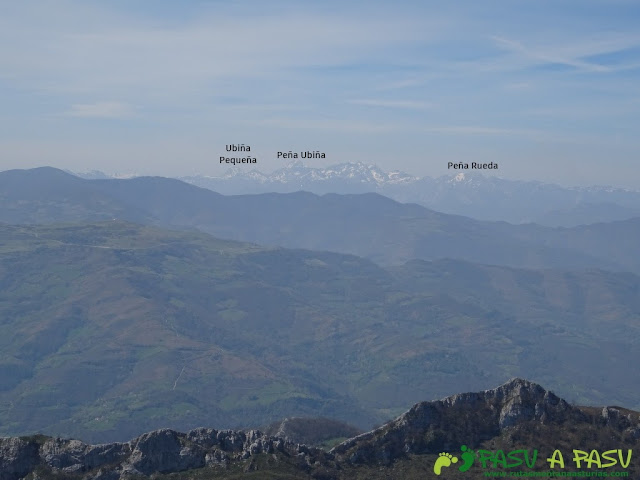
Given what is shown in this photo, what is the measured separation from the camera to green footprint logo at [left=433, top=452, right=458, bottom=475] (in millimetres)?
132837

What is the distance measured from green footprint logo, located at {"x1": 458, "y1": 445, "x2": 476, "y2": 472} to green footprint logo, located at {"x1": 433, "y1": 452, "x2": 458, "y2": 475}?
1.57m

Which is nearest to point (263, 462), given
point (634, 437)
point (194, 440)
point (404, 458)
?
point (194, 440)

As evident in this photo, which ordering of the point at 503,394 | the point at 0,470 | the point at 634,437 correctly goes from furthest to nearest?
the point at 503,394, the point at 634,437, the point at 0,470

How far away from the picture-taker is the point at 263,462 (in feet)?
426

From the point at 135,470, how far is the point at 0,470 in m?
21.4

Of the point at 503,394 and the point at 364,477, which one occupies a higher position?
the point at 503,394

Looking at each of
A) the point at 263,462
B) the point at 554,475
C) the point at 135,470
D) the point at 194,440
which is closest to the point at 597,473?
the point at 554,475

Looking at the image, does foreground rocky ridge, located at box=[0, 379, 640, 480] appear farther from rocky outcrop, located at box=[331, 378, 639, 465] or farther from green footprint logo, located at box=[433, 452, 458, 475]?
green footprint logo, located at box=[433, 452, 458, 475]

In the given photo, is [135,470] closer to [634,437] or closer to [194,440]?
[194,440]

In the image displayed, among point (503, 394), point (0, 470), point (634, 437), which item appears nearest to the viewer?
point (0, 470)

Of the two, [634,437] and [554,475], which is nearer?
[554,475]

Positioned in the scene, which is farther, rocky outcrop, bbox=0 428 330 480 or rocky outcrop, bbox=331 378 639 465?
rocky outcrop, bbox=331 378 639 465

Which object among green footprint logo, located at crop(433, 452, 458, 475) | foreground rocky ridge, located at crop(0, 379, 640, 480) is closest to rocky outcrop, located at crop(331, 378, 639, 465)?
foreground rocky ridge, located at crop(0, 379, 640, 480)

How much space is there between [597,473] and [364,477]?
38192mm
